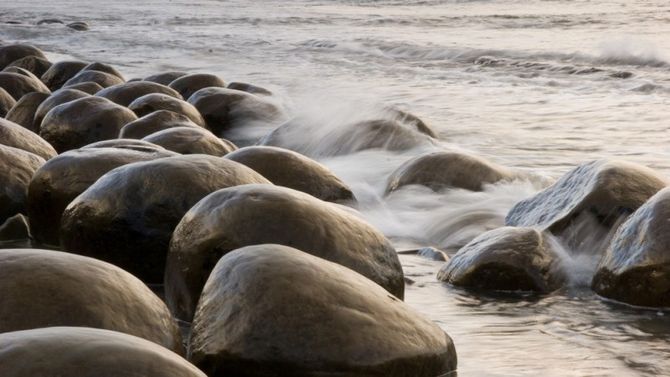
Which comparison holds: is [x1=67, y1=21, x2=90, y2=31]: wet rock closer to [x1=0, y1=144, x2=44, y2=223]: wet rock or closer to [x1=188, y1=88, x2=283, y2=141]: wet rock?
[x1=188, y1=88, x2=283, y2=141]: wet rock

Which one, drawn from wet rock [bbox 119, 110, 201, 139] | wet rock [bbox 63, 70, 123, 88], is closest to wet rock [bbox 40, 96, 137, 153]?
wet rock [bbox 119, 110, 201, 139]

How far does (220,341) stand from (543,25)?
17161 mm

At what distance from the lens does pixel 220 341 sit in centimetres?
264

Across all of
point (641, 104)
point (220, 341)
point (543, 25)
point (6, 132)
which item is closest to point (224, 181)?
point (220, 341)

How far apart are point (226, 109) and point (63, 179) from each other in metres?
4.12

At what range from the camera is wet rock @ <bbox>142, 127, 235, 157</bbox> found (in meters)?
5.38

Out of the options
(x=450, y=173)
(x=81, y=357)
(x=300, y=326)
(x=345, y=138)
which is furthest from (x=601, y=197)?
(x=345, y=138)

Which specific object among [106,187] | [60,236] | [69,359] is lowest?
[60,236]

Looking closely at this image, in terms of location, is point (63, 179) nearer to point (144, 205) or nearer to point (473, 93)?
point (144, 205)

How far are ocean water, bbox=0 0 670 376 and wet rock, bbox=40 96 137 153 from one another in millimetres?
1510

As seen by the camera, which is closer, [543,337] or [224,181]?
[543,337]

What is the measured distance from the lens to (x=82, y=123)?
6551 mm

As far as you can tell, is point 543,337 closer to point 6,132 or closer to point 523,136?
point 6,132

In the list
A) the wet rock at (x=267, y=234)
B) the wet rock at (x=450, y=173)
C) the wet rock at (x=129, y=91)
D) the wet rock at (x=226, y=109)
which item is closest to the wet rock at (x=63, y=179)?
the wet rock at (x=267, y=234)
